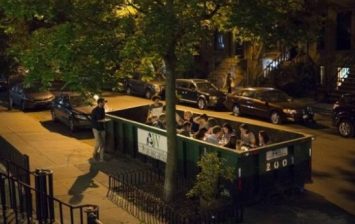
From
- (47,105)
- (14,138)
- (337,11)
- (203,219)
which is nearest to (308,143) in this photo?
(203,219)

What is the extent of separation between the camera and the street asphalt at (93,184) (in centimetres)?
1051

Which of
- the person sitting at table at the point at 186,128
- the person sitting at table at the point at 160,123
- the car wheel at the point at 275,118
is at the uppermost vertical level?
the person sitting at table at the point at 160,123

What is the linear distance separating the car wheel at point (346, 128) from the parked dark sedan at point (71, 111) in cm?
876

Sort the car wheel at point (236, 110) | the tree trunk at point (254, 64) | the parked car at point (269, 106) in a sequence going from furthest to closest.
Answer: the tree trunk at point (254, 64) → the car wheel at point (236, 110) → the parked car at point (269, 106)

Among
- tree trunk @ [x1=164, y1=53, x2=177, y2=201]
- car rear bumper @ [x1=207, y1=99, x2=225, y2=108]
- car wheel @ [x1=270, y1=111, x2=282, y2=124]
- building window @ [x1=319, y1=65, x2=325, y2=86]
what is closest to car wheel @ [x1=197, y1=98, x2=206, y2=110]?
car rear bumper @ [x1=207, y1=99, x2=225, y2=108]

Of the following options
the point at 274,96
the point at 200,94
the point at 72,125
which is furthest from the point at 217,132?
the point at 200,94

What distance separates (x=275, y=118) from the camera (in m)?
22.0

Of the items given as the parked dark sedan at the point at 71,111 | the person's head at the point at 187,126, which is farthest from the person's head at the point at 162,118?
the parked dark sedan at the point at 71,111

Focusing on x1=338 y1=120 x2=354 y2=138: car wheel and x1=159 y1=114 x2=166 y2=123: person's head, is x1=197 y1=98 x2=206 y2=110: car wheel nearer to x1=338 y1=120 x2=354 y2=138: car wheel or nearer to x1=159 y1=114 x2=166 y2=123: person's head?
x1=338 y1=120 x2=354 y2=138: car wheel

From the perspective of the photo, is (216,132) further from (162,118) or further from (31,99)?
(31,99)

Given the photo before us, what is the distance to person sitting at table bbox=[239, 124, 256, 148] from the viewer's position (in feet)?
41.1

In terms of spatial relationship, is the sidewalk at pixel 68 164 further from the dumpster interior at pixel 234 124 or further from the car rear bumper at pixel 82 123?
the dumpster interior at pixel 234 124

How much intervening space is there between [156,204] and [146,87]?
2189 centimetres

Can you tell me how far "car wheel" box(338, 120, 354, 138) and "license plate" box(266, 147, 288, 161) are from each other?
770cm
